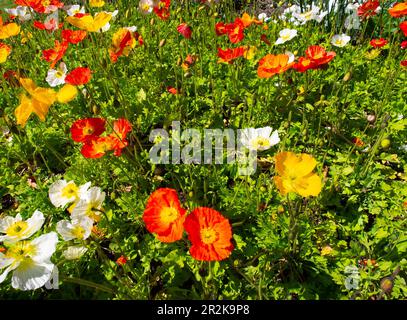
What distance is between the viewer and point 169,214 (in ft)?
3.59

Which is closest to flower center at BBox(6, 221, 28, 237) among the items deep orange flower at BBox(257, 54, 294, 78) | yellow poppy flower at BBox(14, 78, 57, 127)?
yellow poppy flower at BBox(14, 78, 57, 127)

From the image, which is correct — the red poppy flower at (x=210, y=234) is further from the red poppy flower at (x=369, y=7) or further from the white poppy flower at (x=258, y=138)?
the red poppy flower at (x=369, y=7)

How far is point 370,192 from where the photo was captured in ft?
5.58

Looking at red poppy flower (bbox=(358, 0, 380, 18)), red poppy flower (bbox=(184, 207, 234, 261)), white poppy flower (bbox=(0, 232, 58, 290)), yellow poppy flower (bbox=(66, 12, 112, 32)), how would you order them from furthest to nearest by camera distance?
1. red poppy flower (bbox=(358, 0, 380, 18))
2. yellow poppy flower (bbox=(66, 12, 112, 32))
3. red poppy flower (bbox=(184, 207, 234, 261))
4. white poppy flower (bbox=(0, 232, 58, 290))

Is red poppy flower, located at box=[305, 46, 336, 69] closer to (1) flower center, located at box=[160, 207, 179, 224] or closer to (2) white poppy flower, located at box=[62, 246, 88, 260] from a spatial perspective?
(1) flower center, located at box=[160, 207, 179, 224]

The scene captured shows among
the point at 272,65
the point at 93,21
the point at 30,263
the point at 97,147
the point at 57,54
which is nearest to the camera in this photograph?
the point at 30,263

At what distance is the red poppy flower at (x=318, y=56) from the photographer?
5.36 feet

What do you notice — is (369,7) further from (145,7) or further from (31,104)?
(31,104)

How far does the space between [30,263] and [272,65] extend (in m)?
1.37

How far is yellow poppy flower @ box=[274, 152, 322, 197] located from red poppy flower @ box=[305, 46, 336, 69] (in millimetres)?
686

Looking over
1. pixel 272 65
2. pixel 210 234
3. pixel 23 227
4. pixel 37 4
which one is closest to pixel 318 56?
pixel 272 65

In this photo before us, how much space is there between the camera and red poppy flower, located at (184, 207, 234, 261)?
105 cm

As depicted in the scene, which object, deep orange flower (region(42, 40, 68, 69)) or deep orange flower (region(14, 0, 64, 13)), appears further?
deep orange flower (region(14, 0, 64, 13))

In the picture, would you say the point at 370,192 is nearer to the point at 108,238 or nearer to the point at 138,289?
the point at 138,289
